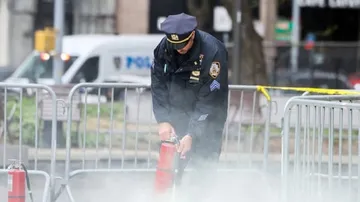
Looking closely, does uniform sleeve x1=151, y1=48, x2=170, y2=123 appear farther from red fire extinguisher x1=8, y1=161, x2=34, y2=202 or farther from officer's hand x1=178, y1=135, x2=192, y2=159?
red fire extinguisher x1=8, y1=161, x2=34, y2=202

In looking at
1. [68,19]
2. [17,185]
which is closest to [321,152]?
[17,185]

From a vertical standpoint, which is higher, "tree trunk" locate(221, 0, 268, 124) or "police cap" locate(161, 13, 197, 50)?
"police cap" locate(161, 13, 197, 50)

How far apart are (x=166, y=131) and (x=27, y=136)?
111 inches

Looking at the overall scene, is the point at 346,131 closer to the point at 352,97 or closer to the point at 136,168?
the point at 352,97

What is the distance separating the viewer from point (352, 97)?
7.16m

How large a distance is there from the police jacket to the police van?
1214cm

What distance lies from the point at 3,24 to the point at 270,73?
10249mm

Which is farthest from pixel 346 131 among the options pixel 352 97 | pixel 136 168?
pixel 136 168

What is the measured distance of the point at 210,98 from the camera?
22.5 ft

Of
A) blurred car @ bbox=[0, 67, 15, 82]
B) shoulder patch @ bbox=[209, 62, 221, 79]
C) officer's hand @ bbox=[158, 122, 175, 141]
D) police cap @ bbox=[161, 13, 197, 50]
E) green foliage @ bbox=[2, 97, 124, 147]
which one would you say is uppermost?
police cap @ bbox=[161, 13, 197, 50]

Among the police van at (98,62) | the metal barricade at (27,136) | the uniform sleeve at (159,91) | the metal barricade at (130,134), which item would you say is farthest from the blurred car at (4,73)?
the uniform sleeve at (159,91)

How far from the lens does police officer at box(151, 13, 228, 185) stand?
263 inches

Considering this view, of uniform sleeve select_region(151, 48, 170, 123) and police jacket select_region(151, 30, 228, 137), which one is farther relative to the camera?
uniform sleeve select_region(151, 48, 170, 123)

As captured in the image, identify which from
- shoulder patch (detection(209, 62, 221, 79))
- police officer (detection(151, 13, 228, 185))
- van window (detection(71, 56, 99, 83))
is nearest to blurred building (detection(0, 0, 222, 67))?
van window (detection(71, 56, 99, 83))
